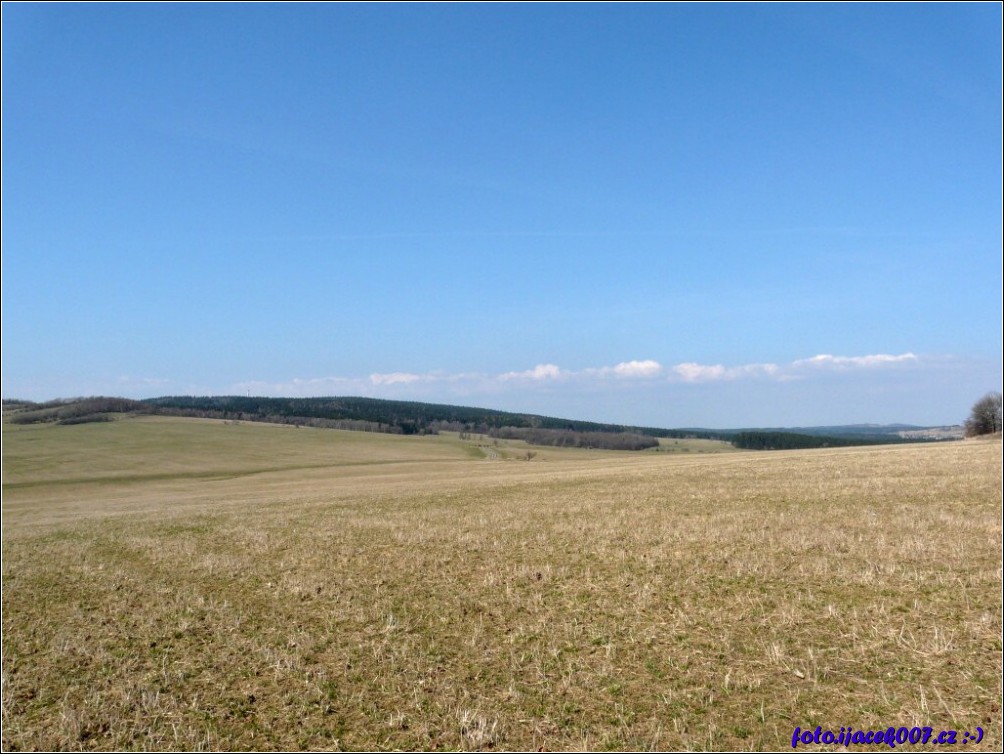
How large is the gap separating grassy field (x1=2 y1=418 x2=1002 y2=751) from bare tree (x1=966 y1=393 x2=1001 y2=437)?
9500 centimetres

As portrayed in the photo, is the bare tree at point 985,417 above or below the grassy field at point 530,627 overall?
above

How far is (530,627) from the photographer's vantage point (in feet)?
41.9

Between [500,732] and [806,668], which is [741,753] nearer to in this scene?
[806,668]

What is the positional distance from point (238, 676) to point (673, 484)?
898 inches

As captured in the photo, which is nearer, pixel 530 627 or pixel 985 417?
pixel 530 627

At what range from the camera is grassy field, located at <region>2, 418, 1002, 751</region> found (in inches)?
378

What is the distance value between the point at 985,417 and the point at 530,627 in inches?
4605

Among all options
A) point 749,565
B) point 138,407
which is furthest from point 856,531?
point 138,407

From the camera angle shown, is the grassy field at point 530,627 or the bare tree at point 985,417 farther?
the bare tree at point 985,417

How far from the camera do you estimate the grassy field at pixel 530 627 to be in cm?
960

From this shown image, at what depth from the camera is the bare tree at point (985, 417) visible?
10225 centimetres

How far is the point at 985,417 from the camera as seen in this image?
10369 cm

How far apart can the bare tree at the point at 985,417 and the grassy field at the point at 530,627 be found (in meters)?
95.0

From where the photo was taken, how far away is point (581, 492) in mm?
30906
